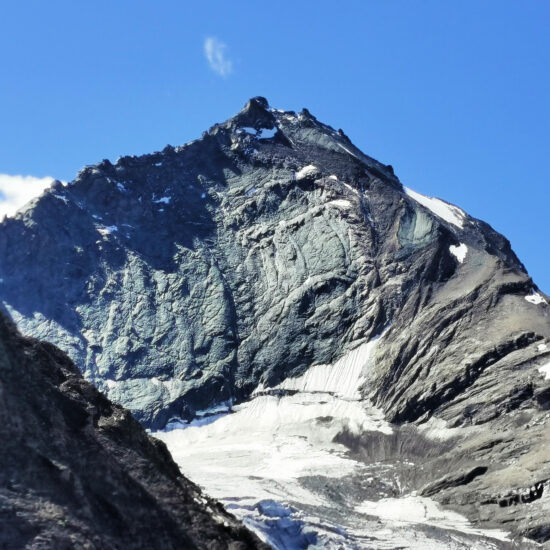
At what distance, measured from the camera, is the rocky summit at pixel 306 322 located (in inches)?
4540

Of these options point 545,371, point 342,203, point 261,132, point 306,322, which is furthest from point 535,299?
point 261,132

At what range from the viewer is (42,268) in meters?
177

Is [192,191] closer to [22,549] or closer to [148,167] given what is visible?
[148,167]

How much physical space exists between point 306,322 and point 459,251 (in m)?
27.0

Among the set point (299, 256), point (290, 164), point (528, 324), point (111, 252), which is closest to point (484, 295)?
point (528, 324)

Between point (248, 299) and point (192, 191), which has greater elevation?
point (192, 191)

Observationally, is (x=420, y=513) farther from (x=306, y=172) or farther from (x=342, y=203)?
(x=306, y=172)

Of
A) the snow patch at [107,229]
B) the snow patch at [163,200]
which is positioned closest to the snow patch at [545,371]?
the snow patch at [163,200]

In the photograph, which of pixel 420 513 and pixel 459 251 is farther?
pixel 459 251

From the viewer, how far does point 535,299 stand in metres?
153

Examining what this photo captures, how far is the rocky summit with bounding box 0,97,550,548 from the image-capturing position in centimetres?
11531

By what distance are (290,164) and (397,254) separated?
30.4 meters

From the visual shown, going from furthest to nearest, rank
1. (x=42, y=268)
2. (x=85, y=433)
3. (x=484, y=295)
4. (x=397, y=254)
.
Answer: (x=42, y=268) < (x=397, y=254) < (x=484, y=295) < (x=85, y=433)

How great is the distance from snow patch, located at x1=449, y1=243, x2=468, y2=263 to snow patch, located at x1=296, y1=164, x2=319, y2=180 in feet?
91.3
